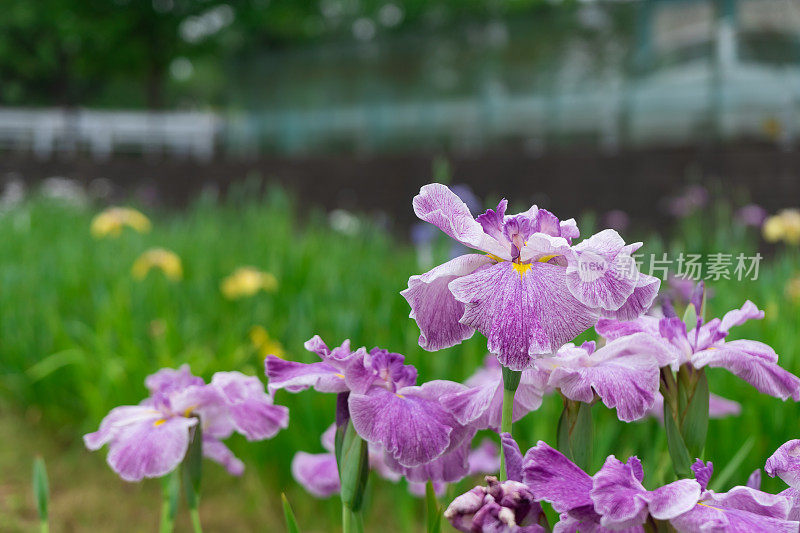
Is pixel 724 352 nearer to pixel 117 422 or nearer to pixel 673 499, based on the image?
pixel 673 499

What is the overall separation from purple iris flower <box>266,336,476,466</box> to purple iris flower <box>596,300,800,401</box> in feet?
0.54

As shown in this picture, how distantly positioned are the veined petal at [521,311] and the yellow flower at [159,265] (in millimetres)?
2708

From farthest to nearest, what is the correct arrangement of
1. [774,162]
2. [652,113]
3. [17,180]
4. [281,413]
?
[17,180] < [652,113] < [774,162] < [281,413]

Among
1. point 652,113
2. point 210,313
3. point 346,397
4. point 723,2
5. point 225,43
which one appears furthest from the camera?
point 225,43

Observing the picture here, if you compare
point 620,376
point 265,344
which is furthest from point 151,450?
point 265,344

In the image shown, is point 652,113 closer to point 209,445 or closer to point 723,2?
point 723,2

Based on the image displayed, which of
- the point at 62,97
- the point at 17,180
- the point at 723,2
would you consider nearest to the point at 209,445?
the point at 723,2

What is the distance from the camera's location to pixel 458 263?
1.87 ft

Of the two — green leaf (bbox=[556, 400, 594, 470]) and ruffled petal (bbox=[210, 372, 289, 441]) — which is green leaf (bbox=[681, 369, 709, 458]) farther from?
ruffled petal (bbox=[210, 372, 289, 441])

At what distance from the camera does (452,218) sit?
0.57 m

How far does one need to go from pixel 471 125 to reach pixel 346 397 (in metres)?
7.94

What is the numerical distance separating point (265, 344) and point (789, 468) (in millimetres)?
1856

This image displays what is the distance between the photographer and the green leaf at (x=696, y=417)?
62 cm

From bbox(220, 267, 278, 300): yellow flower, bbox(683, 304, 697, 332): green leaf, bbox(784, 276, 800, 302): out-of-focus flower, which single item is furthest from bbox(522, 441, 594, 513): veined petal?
bbox(220, 267, 278, 300): yellow flower
